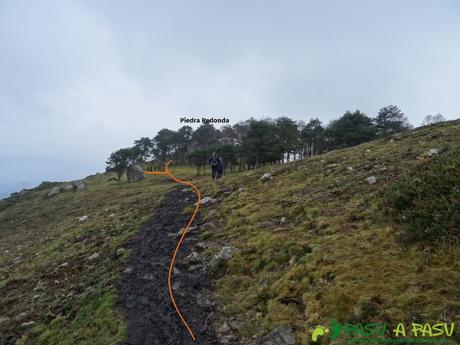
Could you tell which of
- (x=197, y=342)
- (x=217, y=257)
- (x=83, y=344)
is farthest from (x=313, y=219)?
(x=83, y=344)

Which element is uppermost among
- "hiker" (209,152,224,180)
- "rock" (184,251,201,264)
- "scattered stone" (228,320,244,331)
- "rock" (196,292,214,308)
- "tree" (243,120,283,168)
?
"tree" (243,120,283,168)

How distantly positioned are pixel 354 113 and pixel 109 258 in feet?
159

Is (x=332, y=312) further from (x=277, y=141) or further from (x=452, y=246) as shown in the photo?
(x=277, y=141)

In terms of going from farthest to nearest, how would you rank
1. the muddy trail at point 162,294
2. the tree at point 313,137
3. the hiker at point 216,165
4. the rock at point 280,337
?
the tree at point 313,137
the hiker at point 216,165
the muddy trail at point 162,294
the rock at point 280,337

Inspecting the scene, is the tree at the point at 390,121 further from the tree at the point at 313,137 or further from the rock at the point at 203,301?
the rock at the point at 203,301

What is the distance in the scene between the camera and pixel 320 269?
559 centimetres

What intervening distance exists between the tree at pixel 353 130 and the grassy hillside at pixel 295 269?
3649 cm

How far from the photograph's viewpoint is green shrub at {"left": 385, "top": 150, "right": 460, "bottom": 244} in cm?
495

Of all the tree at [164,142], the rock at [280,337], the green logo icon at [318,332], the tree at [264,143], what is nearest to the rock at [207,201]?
the rock at [280,337]

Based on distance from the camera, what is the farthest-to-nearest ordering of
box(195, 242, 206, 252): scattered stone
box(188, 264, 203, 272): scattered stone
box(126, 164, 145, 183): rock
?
box(126, 164, 145, 183): rock → box(195, 242, 206, 252): scattered stone → box(188, 264, 203, 272): scattered stone

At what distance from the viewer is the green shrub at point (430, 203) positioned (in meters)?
4.95

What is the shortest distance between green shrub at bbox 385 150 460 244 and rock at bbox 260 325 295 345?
3074mm

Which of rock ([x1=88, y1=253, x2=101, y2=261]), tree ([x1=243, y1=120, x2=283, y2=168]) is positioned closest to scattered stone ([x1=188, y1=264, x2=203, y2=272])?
rock ([x1=88, y1=253, x2=101, y2=261])

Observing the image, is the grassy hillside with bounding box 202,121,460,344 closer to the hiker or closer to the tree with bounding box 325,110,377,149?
the hiker
